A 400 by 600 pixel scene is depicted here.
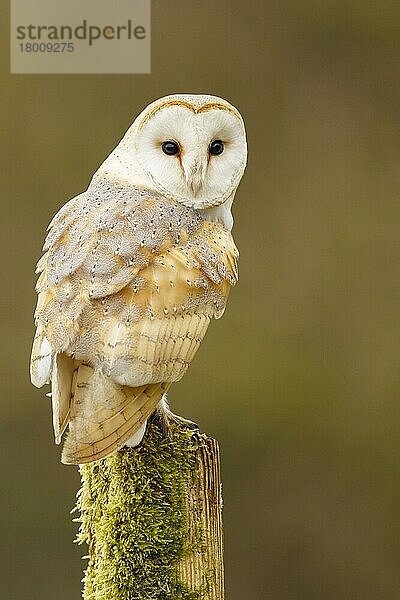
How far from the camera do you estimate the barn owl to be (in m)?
1.88

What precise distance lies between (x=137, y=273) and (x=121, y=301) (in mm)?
65

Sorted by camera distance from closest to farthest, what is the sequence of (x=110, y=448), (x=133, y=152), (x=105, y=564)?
(x=110, y=448)
(x=105, y=564)
(x=133, y=152)

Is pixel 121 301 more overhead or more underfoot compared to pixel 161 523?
more overhead

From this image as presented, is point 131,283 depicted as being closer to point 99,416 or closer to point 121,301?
point 121,301

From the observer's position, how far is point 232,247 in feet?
7.14

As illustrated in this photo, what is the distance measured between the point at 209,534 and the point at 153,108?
0.78 metres

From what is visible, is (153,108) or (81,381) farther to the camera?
(153,108)

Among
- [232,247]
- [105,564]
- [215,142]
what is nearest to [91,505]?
[105,564]

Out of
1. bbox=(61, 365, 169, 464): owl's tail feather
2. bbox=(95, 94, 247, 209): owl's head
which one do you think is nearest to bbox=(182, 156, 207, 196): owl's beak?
bbox=(95, 94, 247, 209): owl's head

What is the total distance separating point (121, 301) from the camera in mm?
1924

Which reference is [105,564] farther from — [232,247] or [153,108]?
[153,108]

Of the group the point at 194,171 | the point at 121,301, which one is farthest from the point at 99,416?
the point at 194,171

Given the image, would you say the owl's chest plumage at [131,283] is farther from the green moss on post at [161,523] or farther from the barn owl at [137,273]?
the green moss on post at [161,523]

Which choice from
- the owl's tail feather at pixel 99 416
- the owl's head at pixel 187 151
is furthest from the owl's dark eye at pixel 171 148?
the owl's tail feather at pixel 99 416
